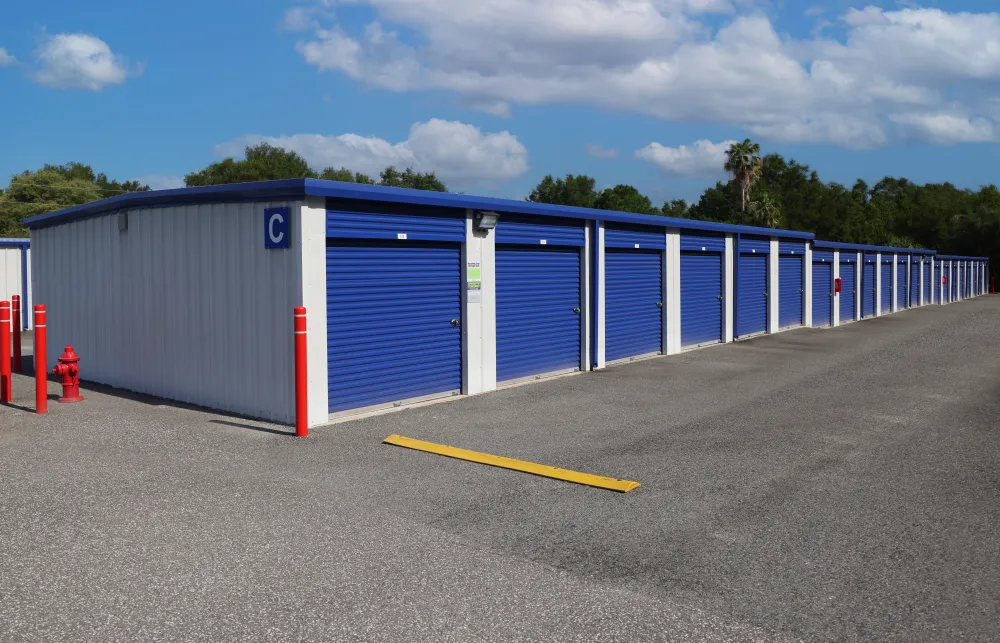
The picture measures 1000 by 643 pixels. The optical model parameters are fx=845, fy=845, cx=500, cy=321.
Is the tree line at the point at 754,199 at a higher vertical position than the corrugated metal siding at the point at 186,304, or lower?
higher

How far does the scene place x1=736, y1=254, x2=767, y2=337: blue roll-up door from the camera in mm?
21203

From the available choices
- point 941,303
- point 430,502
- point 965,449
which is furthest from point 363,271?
point 941,303

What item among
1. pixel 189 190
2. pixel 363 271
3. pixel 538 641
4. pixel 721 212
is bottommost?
pixel 538 641

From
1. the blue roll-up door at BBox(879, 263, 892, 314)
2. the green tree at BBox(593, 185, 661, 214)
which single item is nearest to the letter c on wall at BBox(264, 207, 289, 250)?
the blue roll-up door at BBox(879, 263, 892, 314)

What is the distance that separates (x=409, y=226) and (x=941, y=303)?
44907 mm

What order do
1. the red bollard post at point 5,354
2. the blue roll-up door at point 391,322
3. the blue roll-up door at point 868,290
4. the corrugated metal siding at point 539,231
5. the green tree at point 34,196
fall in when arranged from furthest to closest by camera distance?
the green tree at point 34,196 < the blue roll-up door at point 868,290 < the corrugated metal siding at point 539,231 < the red bollard post at point 5,354 < the blue roll-up door at point 391,322

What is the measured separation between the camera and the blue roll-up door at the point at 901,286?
3872 centimetres

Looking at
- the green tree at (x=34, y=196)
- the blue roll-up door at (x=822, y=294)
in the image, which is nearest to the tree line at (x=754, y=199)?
the green tree at (x=34, y=196)

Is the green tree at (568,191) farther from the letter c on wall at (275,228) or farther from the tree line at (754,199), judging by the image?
the letter c on wall at (275,228)

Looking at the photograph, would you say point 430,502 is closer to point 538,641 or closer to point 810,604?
point 538,641

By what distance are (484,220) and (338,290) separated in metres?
2.72

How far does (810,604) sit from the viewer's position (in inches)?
176

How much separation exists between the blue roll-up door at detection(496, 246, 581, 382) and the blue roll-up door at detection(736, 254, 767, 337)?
7.90 metres

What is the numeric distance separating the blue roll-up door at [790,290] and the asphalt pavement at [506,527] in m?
13.5
